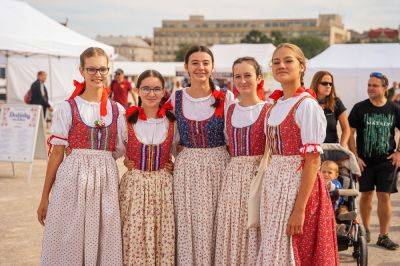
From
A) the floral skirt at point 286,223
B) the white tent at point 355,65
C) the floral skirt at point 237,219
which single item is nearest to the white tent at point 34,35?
the floral skirt at point 237,219

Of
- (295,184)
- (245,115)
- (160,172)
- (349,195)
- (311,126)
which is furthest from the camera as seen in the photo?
(349,195)

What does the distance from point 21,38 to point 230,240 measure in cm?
797

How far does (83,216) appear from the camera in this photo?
3.75m

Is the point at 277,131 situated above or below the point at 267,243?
above

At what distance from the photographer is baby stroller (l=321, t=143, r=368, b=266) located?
14.5 ft

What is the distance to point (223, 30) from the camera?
156 meters

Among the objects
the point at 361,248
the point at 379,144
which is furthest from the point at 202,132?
the point at 379,144

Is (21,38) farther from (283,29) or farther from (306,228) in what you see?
(283,29)

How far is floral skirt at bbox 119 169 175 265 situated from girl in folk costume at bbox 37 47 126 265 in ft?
0.25

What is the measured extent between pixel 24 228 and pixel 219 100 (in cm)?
312

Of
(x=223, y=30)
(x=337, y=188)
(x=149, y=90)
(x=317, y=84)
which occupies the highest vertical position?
(x=223, y=30)

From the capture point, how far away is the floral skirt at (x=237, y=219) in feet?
12.1

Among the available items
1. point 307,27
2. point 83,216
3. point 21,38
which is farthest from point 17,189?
point 307,27

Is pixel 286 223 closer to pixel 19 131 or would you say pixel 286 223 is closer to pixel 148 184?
pixel 148 184
